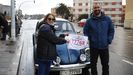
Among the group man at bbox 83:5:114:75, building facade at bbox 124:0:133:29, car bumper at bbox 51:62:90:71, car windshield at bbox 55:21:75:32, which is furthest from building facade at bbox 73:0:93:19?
man at bbox 83:5:114:75

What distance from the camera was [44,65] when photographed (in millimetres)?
8633

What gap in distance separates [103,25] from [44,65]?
2005mm

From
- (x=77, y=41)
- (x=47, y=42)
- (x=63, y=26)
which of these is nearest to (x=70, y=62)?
(x=77, y=41)

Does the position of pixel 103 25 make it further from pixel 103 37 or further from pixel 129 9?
pixel 129 9

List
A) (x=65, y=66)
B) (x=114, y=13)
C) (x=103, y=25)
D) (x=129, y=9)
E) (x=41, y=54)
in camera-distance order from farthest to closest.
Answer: (x=114, y=13) < (x=129, y=9) < (x=65, y=66) < (x=103, y=25) < (x=41, y=54)

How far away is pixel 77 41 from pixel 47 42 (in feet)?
6.15

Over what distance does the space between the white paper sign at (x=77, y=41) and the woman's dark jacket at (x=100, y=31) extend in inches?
17.9

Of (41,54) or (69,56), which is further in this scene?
(69,56)

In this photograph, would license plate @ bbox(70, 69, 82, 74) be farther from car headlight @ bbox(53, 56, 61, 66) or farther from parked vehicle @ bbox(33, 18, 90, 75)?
car headlight @ bbox(53, 56, 61, 66)

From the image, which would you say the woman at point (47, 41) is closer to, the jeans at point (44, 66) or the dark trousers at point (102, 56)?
the jeans at point (44, 66)

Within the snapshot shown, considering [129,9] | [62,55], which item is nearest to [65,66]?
[62,55]

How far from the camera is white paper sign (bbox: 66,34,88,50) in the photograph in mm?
10161

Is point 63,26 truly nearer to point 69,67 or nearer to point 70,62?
point 70,62

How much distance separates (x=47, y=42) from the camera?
8.52 metres
